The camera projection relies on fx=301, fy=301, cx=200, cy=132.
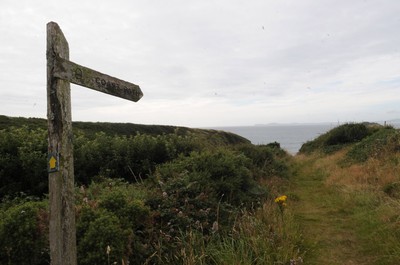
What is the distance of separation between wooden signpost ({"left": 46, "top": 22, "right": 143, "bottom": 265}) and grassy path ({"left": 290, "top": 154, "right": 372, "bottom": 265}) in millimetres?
3230

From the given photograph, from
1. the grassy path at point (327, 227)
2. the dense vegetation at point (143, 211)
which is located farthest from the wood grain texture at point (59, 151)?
the grassy path at point (327, 227)

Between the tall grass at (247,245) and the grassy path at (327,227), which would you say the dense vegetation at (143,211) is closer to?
the tall grass at (247,245)

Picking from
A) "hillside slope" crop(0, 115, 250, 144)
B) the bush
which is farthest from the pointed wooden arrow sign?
"hillside slope" crop(0, 115, 250, 144)

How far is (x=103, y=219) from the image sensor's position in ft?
11.9

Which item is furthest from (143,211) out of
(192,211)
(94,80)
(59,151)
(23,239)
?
(94,80)

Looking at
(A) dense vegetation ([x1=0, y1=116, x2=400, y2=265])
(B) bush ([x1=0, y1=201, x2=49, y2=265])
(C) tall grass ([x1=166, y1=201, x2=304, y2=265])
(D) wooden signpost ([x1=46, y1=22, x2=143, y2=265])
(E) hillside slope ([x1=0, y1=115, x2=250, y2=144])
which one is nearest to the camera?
(D) wooden signpost ([x1=46, y1=22, x2=143, y2=265])

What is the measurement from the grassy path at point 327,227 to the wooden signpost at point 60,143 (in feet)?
10.6

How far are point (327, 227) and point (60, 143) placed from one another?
523 cm

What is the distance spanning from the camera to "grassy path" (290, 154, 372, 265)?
4.44 m

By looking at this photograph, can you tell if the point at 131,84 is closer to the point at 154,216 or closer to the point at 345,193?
the point at 154,216

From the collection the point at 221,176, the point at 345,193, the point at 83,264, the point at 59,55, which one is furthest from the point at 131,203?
the point at 345,193

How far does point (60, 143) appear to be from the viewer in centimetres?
251

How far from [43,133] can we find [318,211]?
7.77 metres

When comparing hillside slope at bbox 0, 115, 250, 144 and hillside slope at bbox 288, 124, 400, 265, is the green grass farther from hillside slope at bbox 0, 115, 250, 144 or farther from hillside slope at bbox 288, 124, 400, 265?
hillside slope at bbox 0, 115, 250, 144
